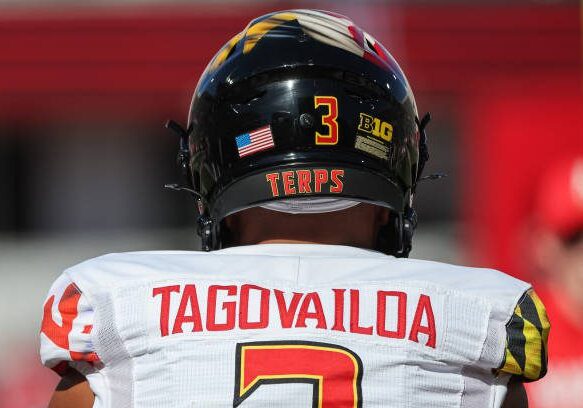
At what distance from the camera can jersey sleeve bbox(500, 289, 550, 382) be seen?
1.95 m

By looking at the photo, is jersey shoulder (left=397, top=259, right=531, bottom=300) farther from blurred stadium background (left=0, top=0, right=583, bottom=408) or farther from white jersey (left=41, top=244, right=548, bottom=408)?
blurred stadium background (left=0, top=0, right=583, bottom=408)

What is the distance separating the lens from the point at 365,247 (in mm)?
2164

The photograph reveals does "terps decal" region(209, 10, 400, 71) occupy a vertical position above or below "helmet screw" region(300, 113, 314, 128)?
above

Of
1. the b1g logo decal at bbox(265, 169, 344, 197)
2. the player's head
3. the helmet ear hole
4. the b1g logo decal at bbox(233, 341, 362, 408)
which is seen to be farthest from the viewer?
the player's head

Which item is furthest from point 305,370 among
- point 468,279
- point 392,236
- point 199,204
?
point 199,204

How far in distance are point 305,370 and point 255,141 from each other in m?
0.51

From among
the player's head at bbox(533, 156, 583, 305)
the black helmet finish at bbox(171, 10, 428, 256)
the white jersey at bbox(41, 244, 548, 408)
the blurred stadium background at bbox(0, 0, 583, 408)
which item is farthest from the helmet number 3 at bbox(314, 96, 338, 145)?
the blurred stadium background at bbox(0, 0, 583, 408)

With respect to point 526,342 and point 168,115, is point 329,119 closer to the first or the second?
point 526,342

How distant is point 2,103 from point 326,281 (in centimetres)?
926

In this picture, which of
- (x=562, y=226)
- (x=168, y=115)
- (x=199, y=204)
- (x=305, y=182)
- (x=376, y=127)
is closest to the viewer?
(x=305, y=182)

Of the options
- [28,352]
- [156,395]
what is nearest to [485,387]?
[156,395]

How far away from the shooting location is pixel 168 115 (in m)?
10.8

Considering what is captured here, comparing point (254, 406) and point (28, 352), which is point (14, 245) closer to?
point (28, 352)

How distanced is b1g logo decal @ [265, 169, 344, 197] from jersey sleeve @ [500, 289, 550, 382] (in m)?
0.38
